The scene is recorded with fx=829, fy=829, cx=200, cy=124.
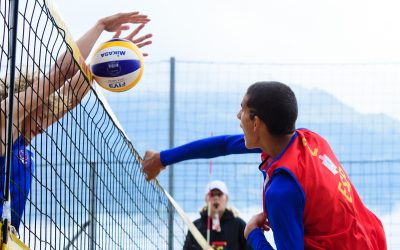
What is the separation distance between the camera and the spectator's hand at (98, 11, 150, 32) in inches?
162

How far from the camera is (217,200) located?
7508 millimetres

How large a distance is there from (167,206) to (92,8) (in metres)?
3.72

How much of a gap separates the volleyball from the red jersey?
1.29 metres

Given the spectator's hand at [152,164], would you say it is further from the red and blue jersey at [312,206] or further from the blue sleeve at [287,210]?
the blue sleeve at [287,210]

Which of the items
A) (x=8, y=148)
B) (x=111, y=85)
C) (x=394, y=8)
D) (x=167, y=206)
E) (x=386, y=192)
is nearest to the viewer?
(x=8, y=148)

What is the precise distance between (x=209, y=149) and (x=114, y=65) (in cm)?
64

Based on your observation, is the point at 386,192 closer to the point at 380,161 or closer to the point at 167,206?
the point at 380,161

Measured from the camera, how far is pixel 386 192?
28.3 ft

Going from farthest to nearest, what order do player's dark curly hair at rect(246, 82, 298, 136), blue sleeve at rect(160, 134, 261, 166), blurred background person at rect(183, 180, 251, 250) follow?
1. blurred background person at rect(183, 180, 251, 250)
2. blue sleeve at rect(160, 134, 261, 166)
3. player's dark curly hair at rect(246, 82, 298, 136)

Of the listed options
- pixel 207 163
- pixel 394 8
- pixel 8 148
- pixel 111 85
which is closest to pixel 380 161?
pixel 207 163

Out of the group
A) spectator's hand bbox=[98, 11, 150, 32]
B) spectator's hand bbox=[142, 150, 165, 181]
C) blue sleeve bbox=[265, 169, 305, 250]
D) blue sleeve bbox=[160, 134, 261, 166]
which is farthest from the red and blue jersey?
spectator's hand bbox=[98, 11, 150, 32]

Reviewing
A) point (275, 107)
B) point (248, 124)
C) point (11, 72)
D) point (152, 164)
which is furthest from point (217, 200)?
point (11, 72)

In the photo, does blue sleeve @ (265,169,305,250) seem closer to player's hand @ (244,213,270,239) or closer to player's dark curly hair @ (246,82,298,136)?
player's dark curly hair @ (246,82,298,136)

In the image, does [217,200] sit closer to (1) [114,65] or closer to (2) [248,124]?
(1) [114,65]
